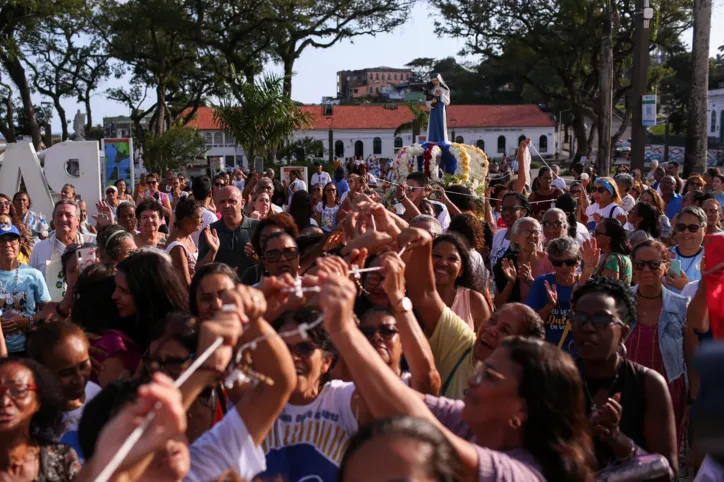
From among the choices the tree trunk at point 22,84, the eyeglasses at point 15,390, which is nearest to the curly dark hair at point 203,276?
the eyeglasses at point 15,390

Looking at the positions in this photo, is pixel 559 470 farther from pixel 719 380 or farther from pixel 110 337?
pixel 110 337

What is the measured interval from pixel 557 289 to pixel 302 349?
2660mm

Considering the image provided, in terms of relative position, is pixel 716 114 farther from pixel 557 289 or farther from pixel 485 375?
pixel 485 375

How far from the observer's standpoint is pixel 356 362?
239 centimetres

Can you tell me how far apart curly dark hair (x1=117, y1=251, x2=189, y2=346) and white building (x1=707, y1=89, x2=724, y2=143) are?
6264 centimetres

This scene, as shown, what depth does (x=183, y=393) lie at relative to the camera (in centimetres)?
232

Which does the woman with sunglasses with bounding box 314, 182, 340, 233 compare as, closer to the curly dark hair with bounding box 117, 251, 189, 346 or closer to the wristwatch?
the curly dark hair with bounding box 117, 251, 189, 346

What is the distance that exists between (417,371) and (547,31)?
1517 inches

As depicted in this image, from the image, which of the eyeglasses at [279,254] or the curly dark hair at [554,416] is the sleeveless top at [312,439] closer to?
the curly dark hair at [554,416]

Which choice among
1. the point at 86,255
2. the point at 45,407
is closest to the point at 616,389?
the point at 45,407

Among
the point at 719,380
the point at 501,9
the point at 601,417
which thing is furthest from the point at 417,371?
the point at 501,9

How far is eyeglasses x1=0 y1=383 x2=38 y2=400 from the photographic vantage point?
2650 mm

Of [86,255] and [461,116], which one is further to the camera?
[461,116]

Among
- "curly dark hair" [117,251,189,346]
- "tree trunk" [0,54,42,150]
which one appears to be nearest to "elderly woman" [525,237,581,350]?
"curly dark hair" [117,251,189,346]
